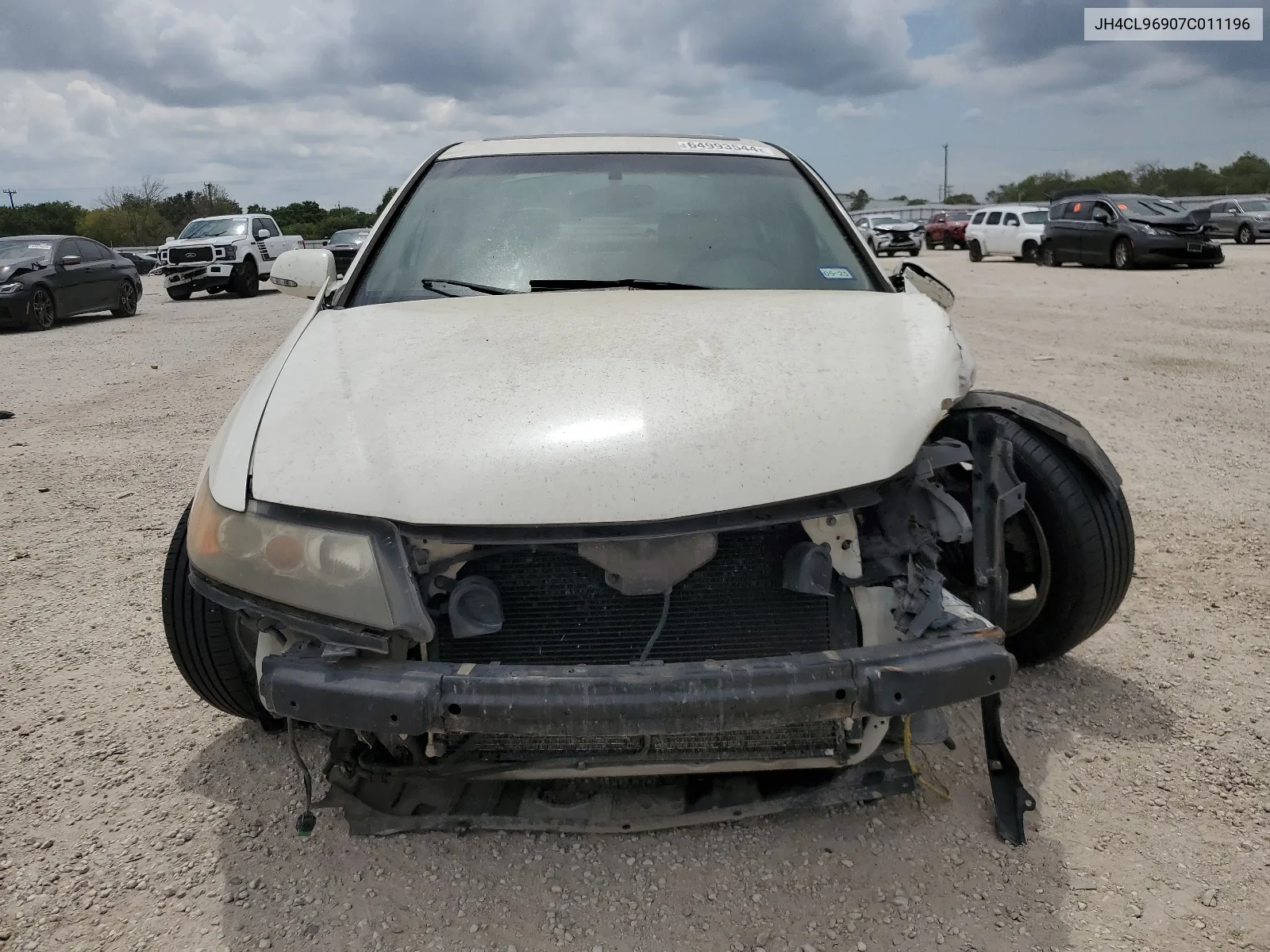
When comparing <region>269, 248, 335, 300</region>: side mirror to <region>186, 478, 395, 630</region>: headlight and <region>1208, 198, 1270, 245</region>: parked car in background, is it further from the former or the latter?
<region>1208, 198, 1270, 245</region>: parked car in background

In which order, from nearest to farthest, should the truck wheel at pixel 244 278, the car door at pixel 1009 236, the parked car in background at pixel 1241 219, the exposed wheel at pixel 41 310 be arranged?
the exposed wheel at pixel 41 310 < the truck wheel at pixel 244 278 < the car door at pixel 1009 236 < the parked car in background at pixel 1241 219

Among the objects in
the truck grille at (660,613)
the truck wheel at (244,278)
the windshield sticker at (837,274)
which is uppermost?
the truck wheel at (244,278)

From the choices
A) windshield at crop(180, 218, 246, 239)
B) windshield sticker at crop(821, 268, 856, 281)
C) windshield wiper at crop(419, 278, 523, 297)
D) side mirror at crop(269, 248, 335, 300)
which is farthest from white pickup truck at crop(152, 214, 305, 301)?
windshield sticker at crop(821, 268, 856, 281)

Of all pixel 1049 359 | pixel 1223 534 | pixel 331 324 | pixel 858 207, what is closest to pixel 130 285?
pixel 1049 359

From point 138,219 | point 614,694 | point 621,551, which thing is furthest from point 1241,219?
point 138,219

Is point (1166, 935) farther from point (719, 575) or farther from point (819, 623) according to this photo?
point (719, 575)

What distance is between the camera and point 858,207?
4912 centimetres

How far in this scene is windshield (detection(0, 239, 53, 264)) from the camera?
13.7 meters

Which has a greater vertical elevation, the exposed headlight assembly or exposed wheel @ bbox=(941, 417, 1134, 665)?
the exposed headlight assembly

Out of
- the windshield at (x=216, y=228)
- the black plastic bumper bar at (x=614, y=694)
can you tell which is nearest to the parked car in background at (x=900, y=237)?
the windshield at (x=216, y=228)

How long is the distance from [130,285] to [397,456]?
16.0 meters

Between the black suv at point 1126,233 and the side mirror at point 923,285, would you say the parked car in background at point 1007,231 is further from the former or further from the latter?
the side mirror at point 923,285

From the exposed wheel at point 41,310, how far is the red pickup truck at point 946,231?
A: 25.6m

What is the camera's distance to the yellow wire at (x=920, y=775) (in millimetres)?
2096
